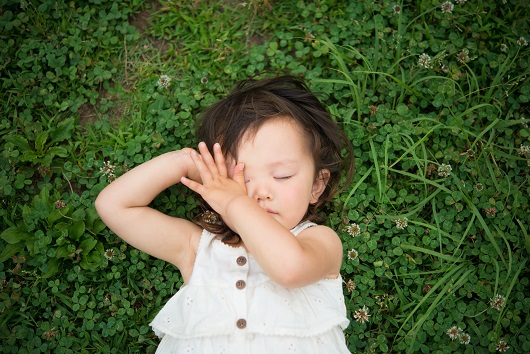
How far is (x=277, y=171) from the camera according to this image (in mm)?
3012

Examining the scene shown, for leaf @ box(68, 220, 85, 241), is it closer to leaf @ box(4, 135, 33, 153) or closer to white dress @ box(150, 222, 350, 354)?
leaf @ box(4, 135, 33, 153)

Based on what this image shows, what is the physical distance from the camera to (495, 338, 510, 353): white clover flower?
3602 mm

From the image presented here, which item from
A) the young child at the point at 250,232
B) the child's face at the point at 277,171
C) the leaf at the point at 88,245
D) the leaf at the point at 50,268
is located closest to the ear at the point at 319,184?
the young child at the point at 250,232

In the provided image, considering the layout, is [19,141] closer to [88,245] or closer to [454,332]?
[88,245]

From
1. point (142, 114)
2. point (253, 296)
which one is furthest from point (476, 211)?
point (142, 114)

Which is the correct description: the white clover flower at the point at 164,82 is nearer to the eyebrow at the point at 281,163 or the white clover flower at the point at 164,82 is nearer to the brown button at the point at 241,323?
the eyebrow at the point at 281,163

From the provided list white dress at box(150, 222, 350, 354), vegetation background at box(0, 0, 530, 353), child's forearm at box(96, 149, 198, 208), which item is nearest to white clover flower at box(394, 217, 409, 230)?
vegetation background at box(0, 0, 530, 353)

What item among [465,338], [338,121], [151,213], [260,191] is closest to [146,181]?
[151,213]

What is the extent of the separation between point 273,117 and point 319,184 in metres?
0.54

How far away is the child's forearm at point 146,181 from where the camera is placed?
10.6 ft

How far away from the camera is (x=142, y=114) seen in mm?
3916

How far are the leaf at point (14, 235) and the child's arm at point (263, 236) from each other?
1.32m

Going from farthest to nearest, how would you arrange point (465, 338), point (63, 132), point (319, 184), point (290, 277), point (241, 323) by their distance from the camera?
point (63, 132)
point (465, 338)
point (319, 184)
point (241, 323)
point (290, 277)

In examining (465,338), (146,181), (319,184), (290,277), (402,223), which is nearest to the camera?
(290,277)
